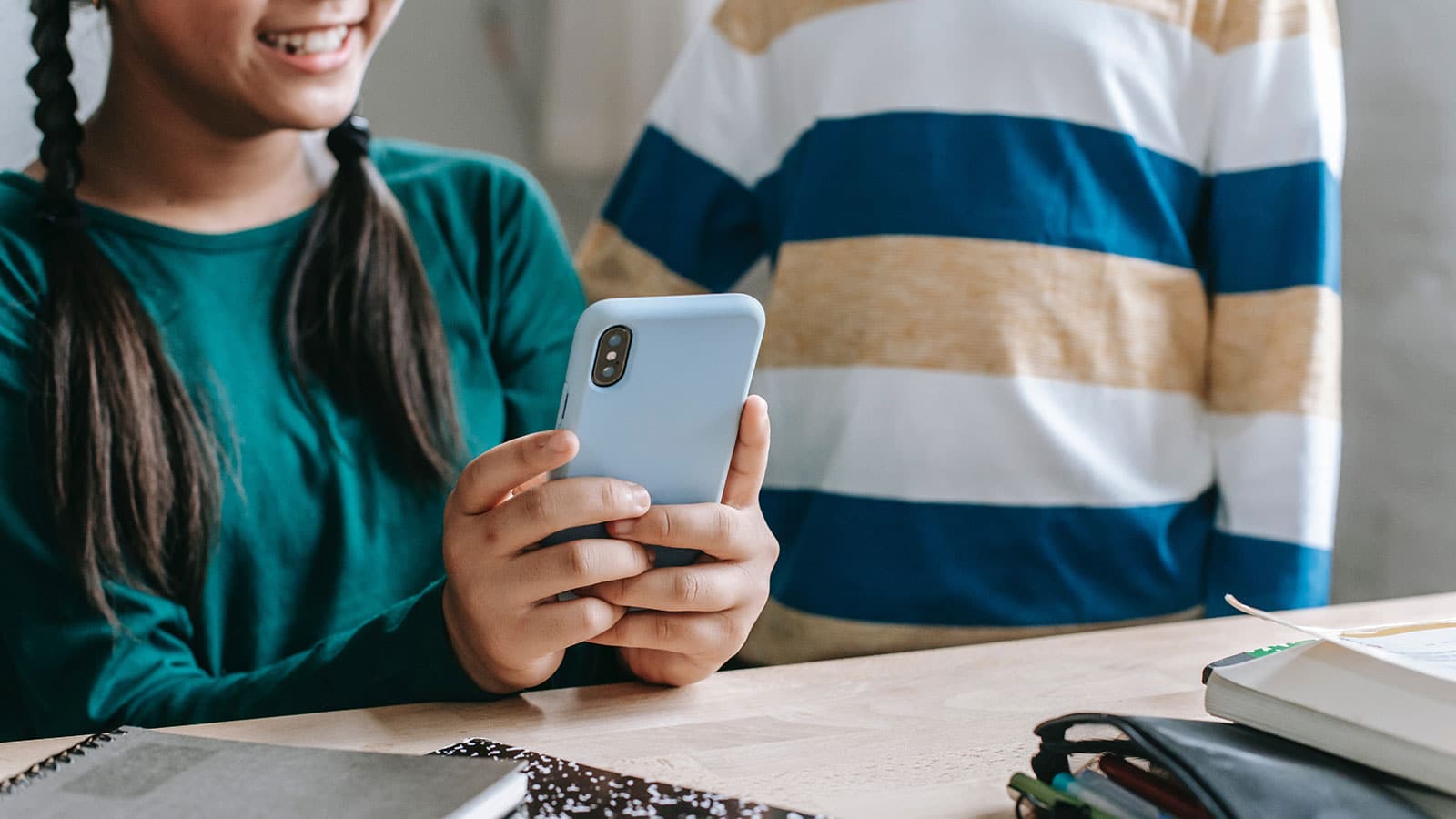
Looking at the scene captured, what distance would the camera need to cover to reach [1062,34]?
1.00 m

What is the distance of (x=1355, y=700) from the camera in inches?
19.5

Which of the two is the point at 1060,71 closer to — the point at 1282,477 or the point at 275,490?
the point at 1282,477

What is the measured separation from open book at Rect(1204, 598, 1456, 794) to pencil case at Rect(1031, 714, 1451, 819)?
0.5 inches

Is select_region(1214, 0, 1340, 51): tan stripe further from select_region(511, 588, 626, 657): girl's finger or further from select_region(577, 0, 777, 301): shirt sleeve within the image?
select_region(511, 588, 626, 657): girl's finger

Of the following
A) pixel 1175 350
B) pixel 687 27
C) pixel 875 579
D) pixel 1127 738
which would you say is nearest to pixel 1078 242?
pixel 1175 350

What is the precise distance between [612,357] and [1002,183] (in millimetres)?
548

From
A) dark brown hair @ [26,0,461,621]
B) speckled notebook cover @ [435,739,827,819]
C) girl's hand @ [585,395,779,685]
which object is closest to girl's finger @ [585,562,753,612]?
girl's hand @ [585,395,779,685]

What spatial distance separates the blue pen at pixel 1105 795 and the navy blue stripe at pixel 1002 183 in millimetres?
601

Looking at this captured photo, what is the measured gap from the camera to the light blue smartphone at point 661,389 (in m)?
0.58

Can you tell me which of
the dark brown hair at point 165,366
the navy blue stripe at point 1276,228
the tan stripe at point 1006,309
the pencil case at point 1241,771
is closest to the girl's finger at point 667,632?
the pencil case at point 1241,771

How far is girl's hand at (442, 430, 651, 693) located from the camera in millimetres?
578

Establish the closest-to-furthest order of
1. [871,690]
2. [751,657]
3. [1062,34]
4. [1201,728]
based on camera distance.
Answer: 1. [1201,728]
2. [871,690]
3. [1062,34]
4. [751,657]

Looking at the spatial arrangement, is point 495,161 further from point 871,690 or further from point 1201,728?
point 1201,728

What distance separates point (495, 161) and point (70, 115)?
1.14 ft
